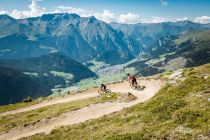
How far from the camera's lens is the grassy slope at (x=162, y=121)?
2759 centimetres

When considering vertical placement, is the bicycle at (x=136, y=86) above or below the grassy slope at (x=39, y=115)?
above

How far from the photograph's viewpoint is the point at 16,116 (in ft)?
188

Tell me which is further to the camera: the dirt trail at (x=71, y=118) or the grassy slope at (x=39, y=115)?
the grassy slope at (x=39, y=115)

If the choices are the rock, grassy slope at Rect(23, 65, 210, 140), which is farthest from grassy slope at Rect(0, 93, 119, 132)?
grassy slope at Rect(23, 65, 210, 140)

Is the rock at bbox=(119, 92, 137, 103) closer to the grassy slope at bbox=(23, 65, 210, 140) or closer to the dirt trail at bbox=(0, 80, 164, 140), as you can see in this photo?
the dirt trail at bbox=(0, 80, 164, 140)

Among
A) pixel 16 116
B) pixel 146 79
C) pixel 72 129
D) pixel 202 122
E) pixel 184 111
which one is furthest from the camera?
pixel 146 79

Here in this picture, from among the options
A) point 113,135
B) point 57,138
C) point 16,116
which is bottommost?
point 16,116

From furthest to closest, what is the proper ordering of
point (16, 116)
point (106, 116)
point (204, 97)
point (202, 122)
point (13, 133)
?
1. point (16, 116)
2. point (13, 133)
3. point (106, 116)
4. point (204, 97)
5. point (202, 122)

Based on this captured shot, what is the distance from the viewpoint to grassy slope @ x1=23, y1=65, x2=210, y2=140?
27594 millimetres

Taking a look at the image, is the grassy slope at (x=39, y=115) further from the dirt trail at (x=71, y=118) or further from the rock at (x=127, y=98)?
the rock at (x=127, y=98)

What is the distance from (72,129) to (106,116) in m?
5.30

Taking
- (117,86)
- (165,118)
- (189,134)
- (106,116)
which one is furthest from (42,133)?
(117,86)

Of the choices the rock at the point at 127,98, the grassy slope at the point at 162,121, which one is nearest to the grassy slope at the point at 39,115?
the rock at the point at 127,98

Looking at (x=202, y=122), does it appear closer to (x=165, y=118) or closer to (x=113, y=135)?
(x=165, y=118)
